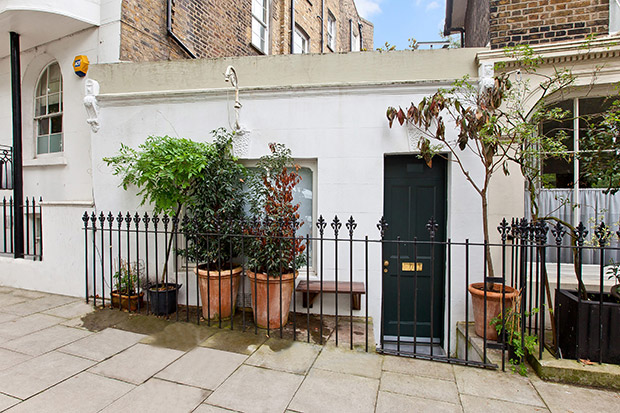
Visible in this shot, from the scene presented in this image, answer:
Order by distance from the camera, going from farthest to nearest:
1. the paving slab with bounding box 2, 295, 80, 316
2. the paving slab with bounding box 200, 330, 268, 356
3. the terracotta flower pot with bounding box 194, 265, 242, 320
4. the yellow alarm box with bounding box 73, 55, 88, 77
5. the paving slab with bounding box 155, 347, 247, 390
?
1. the yellow alarm box with bounding box 73, 55, 88, 77
2. the paving slab with bounding box 2, 295, 80, 316
3. the terracotta flower pot with bounding box 194, 265, 242, 320
4. the paving slab with bounding box 200, 330, 268, 356
5. the paving slab with bounding box 155, 347, 247, 390

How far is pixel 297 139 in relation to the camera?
4.70 metres

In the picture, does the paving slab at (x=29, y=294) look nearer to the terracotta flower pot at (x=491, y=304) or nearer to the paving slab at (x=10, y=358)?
the paving slab at (x=10, y=358)

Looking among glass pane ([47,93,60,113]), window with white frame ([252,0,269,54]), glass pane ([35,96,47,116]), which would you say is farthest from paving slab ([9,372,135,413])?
window with white frame ([252,0,269,54])

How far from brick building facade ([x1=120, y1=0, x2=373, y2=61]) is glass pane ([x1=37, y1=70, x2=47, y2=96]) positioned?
8.50ft

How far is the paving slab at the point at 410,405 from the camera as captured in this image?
256cm

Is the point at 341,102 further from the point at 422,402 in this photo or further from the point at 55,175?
the point at 55,175

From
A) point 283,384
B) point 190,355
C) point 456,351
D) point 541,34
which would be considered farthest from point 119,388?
point 541,34

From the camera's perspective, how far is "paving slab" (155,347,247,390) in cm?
294

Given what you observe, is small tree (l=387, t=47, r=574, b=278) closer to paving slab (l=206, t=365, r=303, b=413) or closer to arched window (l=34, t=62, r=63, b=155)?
paving slab (l=206, t=365, r=303, b=413)

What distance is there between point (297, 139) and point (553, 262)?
3.97 m

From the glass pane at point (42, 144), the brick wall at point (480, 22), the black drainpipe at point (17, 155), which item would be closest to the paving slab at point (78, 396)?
the black drainpipe at point (17, 155)

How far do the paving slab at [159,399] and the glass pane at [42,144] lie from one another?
6212mm

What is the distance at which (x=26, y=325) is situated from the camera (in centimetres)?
407

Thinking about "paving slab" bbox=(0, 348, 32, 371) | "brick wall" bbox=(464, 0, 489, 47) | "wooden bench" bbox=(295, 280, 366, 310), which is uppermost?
"brick wall" bbox=(464, 0, 489, 47)
